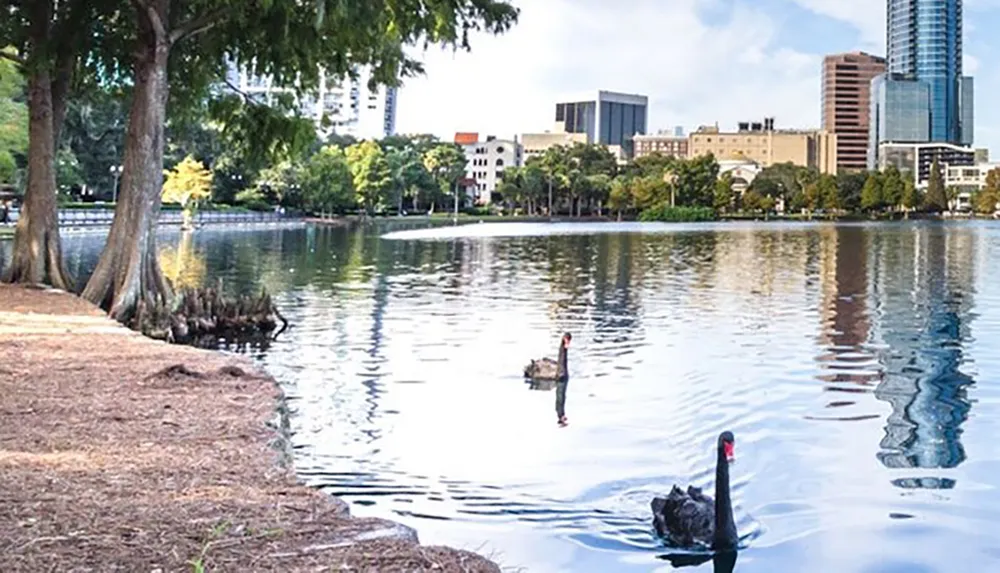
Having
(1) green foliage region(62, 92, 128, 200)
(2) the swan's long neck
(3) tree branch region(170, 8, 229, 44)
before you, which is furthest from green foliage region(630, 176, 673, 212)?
(2) the swan's long neck

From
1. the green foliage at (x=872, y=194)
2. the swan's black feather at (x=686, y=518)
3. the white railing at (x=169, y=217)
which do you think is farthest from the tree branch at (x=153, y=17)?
the green foliage at (x=872, y=194)

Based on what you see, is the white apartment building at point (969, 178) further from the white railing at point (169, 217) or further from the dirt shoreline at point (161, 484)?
the dirt shoreline at point (161, 484)

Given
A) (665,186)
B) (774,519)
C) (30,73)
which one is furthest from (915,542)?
(665,186)

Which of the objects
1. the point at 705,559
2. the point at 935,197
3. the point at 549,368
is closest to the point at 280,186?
the point at 549,368

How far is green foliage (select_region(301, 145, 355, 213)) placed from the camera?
A: 90.3 metres

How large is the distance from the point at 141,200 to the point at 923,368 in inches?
490

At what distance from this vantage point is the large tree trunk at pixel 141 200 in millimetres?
16781

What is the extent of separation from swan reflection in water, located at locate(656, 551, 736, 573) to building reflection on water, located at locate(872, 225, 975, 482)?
2.82 m

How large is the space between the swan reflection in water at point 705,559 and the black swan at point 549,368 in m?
6.53

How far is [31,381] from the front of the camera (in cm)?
927

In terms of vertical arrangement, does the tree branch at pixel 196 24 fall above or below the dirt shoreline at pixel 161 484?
above

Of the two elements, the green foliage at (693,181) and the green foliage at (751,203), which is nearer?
the green foliage at (693,181)

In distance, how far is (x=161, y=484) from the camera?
19.8 ft

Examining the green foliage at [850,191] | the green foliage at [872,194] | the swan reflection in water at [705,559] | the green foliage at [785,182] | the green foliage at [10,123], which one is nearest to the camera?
the swan reflection in water at [705,559]
